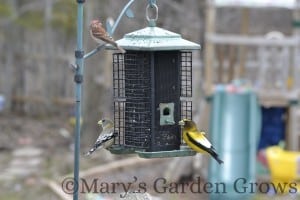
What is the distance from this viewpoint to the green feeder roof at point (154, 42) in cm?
342

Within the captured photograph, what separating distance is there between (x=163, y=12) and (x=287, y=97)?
3487 millimetres

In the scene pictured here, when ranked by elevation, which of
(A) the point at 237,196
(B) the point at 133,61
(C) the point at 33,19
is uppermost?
(C) the point at 33,19

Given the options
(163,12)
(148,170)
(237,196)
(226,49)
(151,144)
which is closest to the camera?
(151,144)

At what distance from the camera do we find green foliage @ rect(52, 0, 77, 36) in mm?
11938

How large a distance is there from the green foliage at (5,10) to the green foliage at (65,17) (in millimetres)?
771

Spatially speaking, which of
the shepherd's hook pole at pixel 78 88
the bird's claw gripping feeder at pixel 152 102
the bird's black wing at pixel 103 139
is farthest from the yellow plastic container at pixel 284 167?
the shepherd's hook pole at pixel 78 88

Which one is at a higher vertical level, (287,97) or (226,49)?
(226,49)

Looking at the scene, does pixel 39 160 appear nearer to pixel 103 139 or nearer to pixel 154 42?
pixel 103 139

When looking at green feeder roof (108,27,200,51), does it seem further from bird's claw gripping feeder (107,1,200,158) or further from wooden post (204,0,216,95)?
wooden post (204,0,216,95)

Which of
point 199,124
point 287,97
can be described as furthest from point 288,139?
point 199,124

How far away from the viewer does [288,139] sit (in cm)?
880

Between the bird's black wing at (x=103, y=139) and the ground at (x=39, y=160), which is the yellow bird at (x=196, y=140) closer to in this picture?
the bird's black wing at (x=103, y=139)

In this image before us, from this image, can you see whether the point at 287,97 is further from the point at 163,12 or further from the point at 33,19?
the point at 33,19

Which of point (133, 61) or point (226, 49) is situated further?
point (226, 49)
